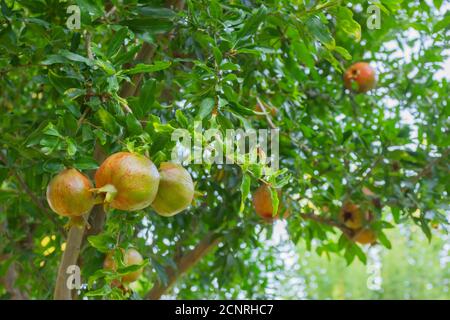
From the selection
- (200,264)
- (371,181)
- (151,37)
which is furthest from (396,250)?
(151,37)

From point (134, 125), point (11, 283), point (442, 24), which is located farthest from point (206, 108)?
point (11, 283)

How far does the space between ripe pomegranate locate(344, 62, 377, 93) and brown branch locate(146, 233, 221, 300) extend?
846 mm

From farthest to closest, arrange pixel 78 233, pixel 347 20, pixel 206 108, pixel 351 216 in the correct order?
pixel 351 216, pixel 78 233, pixel 347 20, pixel 206 108

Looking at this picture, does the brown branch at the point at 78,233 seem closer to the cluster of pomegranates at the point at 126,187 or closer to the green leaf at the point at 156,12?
the green leaf at the point at 156,12

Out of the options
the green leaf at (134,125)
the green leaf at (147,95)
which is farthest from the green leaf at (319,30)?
the green leaf at (134,125)

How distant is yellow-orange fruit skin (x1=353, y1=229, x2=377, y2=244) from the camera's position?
269 cm

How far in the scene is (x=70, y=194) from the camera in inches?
56.8

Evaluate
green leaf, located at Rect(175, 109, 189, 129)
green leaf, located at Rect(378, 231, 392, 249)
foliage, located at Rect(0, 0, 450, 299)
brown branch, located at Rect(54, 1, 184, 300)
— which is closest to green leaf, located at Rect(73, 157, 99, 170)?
foliage, located at Rect(0, 0, 450, 299)

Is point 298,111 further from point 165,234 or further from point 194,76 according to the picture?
point 194,76

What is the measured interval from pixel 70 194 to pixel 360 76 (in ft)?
5.42

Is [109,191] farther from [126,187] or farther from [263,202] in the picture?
[263,202]

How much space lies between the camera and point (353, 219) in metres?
2.67

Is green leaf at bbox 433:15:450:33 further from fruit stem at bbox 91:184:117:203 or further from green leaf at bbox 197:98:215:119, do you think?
fruit stem at bbox 91:184:117:203

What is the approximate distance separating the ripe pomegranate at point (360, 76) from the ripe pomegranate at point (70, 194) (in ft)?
5.17
